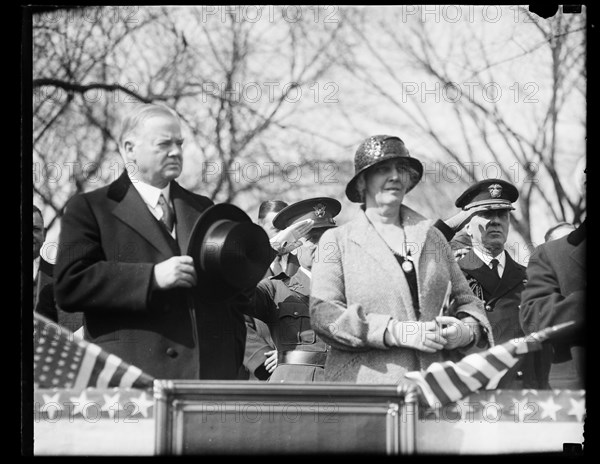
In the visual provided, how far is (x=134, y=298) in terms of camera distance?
6.66 metres

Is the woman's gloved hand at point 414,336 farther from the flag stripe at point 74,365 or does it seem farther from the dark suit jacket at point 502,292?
the flag stripe at point 74,365

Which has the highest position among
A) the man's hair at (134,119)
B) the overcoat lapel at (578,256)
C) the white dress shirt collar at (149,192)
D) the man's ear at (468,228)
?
the man's hair at (134,119)

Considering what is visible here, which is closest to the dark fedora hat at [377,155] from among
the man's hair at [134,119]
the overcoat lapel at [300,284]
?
the overcoat lapel at [300,284]

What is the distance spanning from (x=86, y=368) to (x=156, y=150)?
1.29 metres

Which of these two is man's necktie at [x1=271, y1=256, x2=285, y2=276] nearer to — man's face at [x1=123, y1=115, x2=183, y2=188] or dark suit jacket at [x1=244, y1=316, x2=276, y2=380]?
dark suit jacket at [x1=244, y1=316, x2=276, y2=380]

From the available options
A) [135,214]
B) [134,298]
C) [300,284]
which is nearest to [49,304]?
[134,298]

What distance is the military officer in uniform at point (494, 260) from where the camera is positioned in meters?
6.89

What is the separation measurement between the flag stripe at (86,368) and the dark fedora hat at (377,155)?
5.55ft

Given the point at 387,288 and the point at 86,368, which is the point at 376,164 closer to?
the point at 387,288

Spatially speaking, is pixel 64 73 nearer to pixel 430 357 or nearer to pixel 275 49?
pixel 275 49

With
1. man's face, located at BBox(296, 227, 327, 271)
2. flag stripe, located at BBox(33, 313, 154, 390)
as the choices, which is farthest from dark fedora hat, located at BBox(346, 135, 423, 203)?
flag stripe, located at BBox(33, 313, 154, 390)

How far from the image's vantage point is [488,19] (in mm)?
6879

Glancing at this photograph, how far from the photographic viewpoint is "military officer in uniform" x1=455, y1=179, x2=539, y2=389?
689 cm
